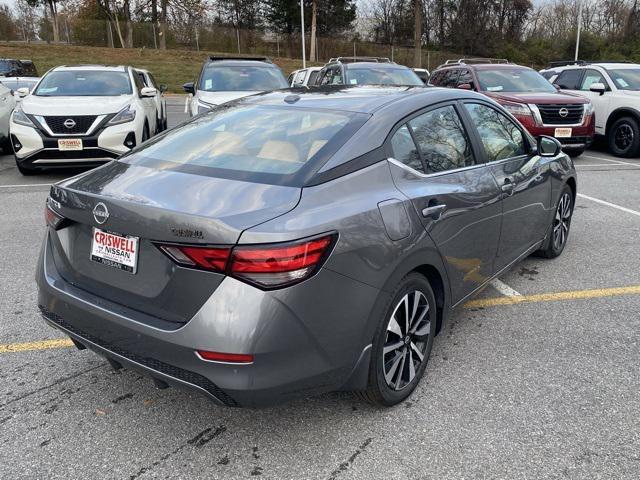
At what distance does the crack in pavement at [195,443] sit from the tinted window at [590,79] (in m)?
11.9

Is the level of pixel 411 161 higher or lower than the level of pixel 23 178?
higher

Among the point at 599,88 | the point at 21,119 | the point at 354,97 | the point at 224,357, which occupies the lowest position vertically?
the point at 224,357

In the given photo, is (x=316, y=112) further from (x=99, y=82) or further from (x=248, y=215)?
(x=99, y=82)

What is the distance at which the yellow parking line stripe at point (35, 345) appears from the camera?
3.41m

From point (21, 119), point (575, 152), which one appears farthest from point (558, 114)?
point (21, 119)

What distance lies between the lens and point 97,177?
9.02 ft

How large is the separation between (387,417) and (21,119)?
753cm

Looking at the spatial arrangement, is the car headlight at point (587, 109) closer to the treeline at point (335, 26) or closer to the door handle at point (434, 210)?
the door handle at point (434, 210)

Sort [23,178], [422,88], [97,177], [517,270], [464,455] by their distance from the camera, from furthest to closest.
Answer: [23,178]
[517,270]
[422,88]
[97,177]
[464,455]

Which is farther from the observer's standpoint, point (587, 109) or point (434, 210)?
point (587, 109)

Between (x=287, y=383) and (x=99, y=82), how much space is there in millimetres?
8411

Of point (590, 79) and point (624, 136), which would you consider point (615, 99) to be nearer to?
point (624, 136)

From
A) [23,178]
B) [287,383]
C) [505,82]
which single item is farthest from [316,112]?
[505,82]

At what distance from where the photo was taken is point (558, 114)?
10156 mm
